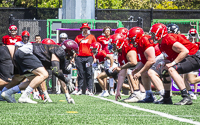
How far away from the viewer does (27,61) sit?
721 cm

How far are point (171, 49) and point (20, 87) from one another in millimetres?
3143

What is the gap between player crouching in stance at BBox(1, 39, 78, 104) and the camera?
7156 mm

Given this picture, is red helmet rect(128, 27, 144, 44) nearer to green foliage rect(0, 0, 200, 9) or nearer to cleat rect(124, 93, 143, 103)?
cleat rect(124, 93, 143, 103)

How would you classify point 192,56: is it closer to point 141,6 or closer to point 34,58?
point 34,58

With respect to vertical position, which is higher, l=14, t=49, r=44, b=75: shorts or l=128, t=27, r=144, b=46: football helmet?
l=128, t=27, r=144, b=46: football helmet

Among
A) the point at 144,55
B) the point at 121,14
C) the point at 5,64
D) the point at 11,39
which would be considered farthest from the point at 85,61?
the point at 121,14

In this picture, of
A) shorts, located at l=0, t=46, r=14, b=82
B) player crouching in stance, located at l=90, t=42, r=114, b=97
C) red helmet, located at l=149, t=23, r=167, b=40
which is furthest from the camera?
player crouching in stance, located at l=90, t=42, r=114, b=97

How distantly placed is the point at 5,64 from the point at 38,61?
5.78ft

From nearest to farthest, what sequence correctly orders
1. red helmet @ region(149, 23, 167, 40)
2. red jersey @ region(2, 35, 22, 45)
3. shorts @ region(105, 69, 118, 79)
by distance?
red helmet @ region(149, 23, 167, 40)
shorts @ region(105, 69, 118, 79)
red jersey @ region(2, 35, 22, 45)

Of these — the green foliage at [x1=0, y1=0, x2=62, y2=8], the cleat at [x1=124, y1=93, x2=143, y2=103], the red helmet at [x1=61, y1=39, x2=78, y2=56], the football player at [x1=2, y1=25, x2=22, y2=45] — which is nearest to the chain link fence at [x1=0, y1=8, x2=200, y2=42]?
the football player at [x1=2, y1=25, x2=22, y2=45]

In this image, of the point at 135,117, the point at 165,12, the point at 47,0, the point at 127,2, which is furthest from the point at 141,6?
the point at 135,117

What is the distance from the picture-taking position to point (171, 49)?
7137 millimetres

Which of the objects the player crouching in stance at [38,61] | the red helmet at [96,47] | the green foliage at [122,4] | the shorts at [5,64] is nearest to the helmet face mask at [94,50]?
the red helmet at [96,47]

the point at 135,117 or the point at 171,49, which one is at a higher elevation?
the point at 171,49
